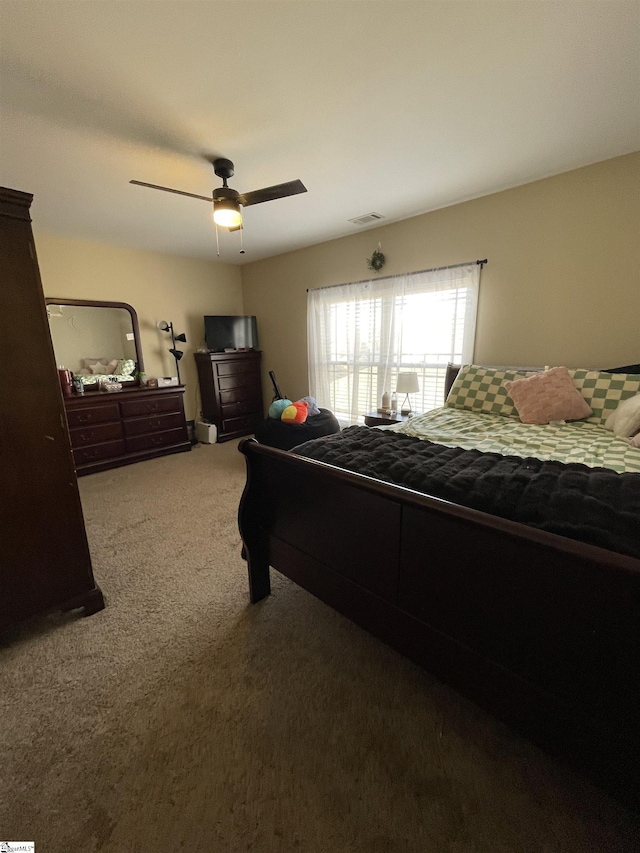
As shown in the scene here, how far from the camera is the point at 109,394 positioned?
366 centimetres

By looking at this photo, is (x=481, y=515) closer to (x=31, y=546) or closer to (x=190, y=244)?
(x=31, y=546)

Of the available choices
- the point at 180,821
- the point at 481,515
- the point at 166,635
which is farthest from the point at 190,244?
the point at 180,821

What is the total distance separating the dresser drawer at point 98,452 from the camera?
139 inches

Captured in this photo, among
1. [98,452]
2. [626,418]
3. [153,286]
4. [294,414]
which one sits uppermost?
[153,286]

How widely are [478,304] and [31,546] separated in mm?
3518

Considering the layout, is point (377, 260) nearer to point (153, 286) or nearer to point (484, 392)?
point (484, 392)

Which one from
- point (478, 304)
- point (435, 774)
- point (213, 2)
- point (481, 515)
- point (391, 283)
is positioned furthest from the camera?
point (391, 283)

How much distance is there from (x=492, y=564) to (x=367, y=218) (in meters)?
3.40

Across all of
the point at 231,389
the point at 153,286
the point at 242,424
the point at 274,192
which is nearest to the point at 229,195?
the point at 274,192

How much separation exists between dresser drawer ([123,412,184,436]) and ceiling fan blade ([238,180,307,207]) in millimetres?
2692

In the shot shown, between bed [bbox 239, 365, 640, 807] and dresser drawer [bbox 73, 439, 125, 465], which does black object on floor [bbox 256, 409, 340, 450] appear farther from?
bed [bbox 239, 365, 640, 807]

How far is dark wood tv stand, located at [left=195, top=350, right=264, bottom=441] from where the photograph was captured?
457 cm

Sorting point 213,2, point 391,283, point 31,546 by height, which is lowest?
point 31,546

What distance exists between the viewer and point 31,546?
1.56 metres
